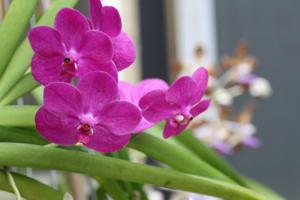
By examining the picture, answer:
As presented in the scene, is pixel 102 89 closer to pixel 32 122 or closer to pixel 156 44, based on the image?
pixel 32 122

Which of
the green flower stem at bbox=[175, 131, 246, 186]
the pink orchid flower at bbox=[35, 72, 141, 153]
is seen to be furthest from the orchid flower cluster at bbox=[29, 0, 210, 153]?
the green flower stem at bbox=[175, 131, 246, 186]

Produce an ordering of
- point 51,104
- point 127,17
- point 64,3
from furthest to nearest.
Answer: point 127,17 → point 64,3 → point 51,104

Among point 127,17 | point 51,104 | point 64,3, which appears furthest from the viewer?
point 127,17

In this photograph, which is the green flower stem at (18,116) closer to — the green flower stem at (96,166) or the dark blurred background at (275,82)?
the green flower stem at (96,166)

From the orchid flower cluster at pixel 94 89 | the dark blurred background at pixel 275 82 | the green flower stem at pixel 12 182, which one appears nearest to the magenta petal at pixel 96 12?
the orchid flower cluster at pixel 94 89

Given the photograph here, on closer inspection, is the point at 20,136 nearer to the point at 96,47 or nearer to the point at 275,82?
the point at 96,47

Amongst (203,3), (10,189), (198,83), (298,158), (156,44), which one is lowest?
(10,189)

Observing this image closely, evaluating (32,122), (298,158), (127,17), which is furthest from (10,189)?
(298,158)

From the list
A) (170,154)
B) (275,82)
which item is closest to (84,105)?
(170,154)

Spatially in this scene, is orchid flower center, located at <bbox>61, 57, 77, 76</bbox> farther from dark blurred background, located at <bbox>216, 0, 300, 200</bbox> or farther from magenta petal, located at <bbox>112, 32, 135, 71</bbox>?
dark blurred background, located at <bbox>216, 0, 300, 200</bbox>
